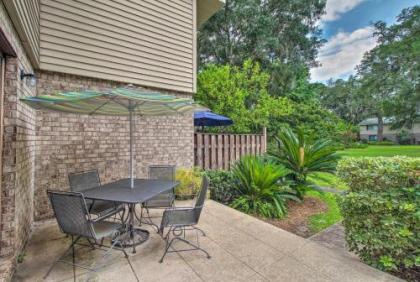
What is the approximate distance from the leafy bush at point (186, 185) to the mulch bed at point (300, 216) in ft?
5.38

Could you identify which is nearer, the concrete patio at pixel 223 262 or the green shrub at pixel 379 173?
the concrete patio at pixel 223 262

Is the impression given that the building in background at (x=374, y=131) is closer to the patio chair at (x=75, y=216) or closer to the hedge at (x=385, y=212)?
the hedge at (x=385, y=212)

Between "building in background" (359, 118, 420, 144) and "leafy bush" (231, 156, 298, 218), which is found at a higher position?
"building in background" (359, 118, 420, 144)

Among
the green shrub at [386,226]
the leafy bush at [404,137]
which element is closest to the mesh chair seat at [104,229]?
the green shrub at [386,226]

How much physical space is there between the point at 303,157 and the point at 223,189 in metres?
1.99

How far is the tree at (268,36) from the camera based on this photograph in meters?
13.3

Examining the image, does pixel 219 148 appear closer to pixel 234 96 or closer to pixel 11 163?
pixel 234 96

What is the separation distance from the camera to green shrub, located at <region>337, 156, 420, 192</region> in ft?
8.94

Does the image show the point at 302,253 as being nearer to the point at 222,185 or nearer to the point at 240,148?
the point at 222,185

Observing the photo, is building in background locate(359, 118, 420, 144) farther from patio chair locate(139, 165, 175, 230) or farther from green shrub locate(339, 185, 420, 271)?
patio chair locate(139, 165, 175, 230)

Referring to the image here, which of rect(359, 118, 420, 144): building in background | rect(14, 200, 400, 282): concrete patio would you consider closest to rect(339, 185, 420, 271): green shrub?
rect(14, 200, 400, 282): concrete patio

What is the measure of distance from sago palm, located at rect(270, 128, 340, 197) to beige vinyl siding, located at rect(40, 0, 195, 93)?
291 centimetres

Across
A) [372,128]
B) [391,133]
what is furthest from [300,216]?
[372,128]

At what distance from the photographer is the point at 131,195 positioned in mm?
2877
